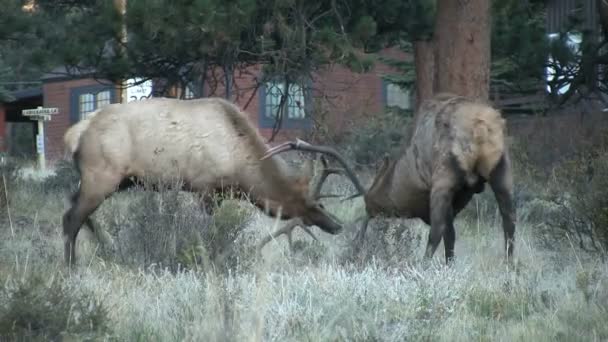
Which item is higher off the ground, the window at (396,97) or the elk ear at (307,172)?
the elk ear at (307,172)

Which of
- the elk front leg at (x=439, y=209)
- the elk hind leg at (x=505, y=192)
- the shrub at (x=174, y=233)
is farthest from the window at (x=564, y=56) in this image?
the shrub at (x=174, y=233)

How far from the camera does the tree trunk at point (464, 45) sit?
13023 millimetres

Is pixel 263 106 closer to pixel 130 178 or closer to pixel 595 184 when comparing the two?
pixel 130 178

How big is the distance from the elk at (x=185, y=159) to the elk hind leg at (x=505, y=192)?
4.94ft

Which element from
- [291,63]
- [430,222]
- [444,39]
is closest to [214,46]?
[291,63]

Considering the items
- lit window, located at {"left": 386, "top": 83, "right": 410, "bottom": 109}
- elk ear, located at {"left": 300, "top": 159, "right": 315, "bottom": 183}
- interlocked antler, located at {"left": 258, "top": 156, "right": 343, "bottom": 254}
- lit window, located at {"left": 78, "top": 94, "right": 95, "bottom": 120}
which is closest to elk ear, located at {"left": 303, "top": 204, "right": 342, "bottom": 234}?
interlocked antler, located at {"left": 258, "top": 156, "right": 343, "bottom": 254}

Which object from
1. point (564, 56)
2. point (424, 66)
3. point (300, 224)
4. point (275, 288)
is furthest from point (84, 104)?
point (275, 288)

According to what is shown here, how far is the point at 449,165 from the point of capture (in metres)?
9.45

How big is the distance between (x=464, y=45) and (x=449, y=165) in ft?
12.9

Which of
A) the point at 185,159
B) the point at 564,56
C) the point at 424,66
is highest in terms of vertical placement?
the point at 564,56

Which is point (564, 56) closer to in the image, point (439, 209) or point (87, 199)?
point (439, 209)

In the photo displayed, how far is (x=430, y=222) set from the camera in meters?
9.97

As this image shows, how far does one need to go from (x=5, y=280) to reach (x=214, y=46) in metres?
6.65

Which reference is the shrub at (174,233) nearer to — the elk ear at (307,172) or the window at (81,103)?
the elk ear at (307,172)
